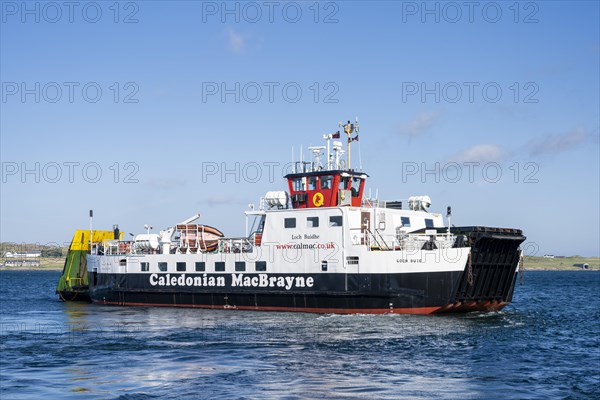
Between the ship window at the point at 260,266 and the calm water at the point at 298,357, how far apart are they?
2698 millimetres

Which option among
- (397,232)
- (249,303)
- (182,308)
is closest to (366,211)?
(397,232)

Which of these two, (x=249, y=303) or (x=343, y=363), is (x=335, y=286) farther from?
(x=343, y=363)

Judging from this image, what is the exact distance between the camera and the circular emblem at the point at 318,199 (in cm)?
3963

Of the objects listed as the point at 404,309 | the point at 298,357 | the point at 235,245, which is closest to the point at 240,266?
the point at 235,245

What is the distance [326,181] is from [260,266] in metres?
5.66

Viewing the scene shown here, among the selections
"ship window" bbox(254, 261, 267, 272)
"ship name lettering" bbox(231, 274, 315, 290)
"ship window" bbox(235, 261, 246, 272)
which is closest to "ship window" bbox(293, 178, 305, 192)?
"ship window" bbox(254, 261, 267, 272)

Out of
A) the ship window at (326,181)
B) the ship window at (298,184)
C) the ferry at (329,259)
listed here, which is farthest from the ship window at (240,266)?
the ship window at (326,181)

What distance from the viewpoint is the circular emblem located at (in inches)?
1560

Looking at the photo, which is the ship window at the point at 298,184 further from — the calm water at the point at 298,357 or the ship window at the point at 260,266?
the calm water at the point at 298,357

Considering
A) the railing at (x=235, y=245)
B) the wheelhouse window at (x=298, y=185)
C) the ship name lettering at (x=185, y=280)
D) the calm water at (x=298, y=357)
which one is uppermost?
the wheelhouse window at (x=298, y=185)

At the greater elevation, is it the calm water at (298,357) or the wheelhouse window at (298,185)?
the wheelhouse window at (298,185)

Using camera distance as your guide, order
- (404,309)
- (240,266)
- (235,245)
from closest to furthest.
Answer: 1. (404,309)
2. (240,266)
3. (235,245)

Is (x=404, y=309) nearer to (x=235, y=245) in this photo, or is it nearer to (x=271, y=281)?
(x=271, y=281)

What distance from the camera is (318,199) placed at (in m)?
39.8
